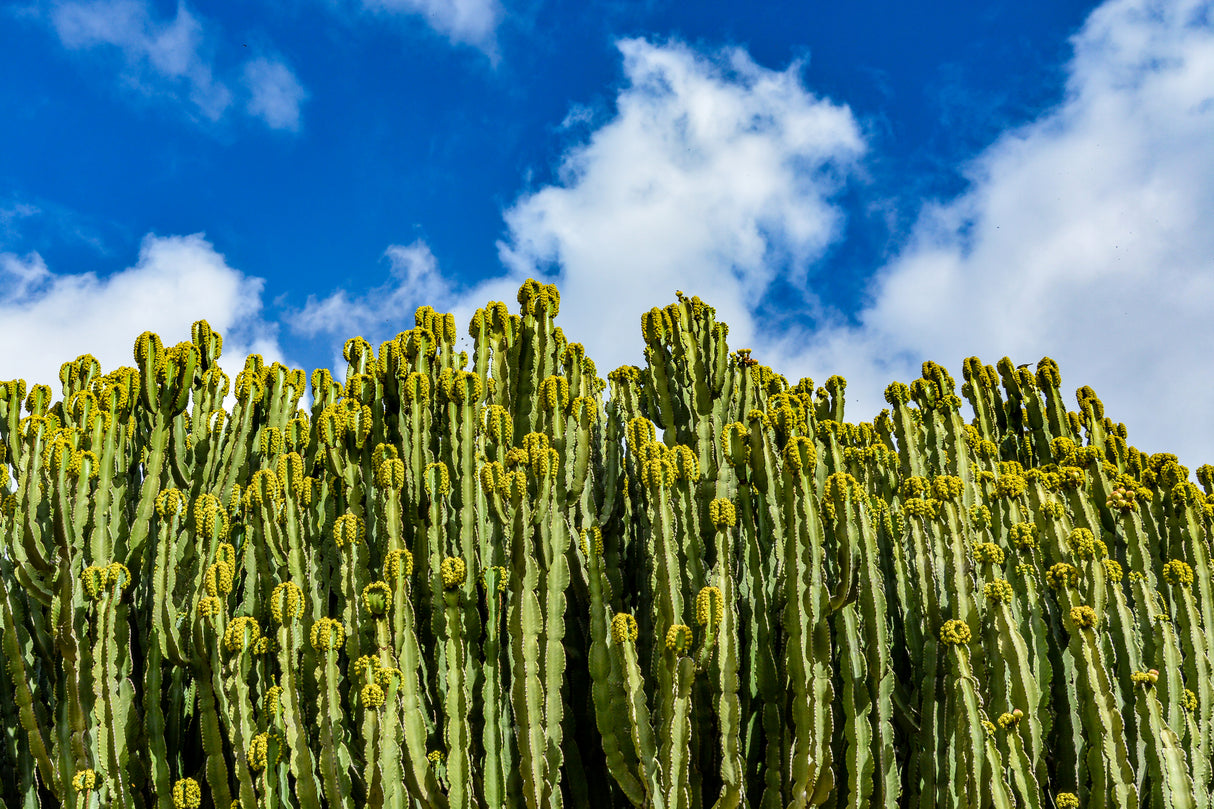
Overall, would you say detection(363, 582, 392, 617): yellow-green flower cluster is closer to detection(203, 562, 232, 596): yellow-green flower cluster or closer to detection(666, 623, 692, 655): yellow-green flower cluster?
detection(203, 562, 232, 596): yellow-green flower cluster

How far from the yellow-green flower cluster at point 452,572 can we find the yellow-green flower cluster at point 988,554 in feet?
7.60

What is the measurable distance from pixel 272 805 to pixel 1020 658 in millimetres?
3178

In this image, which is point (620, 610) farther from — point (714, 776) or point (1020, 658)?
point (1020, 658)

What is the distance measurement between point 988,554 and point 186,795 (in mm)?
3703

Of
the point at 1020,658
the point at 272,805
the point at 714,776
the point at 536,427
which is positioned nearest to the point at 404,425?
the point at 536,427

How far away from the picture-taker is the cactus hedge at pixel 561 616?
11.1ft

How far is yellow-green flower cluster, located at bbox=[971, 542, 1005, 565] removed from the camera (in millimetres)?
3646

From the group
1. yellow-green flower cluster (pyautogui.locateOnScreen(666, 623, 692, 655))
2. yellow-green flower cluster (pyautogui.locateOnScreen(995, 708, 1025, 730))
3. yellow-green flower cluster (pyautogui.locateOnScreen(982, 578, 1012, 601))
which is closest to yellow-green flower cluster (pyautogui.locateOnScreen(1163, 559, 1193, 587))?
yellow-green flower cluster (pyautogui.locateOnScreen(982, 578, 1012, 601))

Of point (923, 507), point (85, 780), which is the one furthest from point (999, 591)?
point (85, 780)

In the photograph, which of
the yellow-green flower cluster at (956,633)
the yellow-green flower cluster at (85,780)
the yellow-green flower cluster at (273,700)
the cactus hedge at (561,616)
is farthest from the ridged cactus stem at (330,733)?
the yellow-green flower cluster at (956,633)

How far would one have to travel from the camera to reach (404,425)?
14.8 feet

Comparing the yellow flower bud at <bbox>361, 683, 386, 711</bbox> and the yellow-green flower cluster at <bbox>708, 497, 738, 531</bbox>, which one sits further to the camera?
the yellow-green flower cluster at <bbox>708, 497, 738, 531</bbox>

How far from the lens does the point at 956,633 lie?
3385 mm

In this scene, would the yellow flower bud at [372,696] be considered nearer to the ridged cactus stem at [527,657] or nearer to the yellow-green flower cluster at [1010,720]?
the ridged cactus stem at [527,657]
